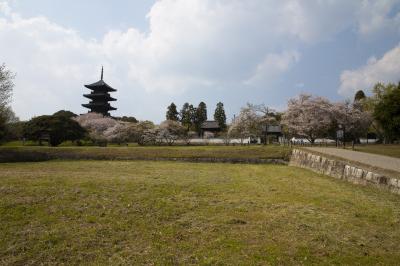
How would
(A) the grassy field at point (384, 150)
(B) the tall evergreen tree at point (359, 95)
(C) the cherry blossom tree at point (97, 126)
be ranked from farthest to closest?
(B) the tall evergreen tree at point (359, 95) < (C) the cherry blossom tree at point (97, 126) < (A) the grassy field at point (384, 150)

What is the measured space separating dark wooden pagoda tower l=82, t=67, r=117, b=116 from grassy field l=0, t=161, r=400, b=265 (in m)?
44.4

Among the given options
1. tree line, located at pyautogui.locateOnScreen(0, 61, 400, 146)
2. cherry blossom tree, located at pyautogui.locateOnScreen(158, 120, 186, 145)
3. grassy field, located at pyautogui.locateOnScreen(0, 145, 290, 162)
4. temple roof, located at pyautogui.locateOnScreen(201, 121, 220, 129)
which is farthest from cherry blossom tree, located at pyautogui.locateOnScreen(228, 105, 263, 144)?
temple roof, located at pyautogui.locateOnScreen(201, 121, 220, 129)

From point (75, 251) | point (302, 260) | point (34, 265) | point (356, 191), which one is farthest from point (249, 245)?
point (356, 191)

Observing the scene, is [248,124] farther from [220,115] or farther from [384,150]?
[220,115]

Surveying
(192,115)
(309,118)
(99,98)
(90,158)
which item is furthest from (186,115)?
(90,158)

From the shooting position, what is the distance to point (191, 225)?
19.5ft

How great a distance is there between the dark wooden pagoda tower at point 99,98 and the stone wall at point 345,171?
1626 inches

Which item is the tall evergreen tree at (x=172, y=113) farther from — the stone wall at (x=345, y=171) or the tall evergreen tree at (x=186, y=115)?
the stone wall at (x=345, y=171)

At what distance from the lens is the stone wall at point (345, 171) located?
8750mm

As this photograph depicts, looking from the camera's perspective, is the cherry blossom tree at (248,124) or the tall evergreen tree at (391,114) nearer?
the tall evergreen tree at (391,114)

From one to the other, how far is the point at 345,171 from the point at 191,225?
8.34 metres

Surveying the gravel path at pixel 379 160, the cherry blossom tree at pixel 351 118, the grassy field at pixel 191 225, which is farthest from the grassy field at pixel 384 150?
the cherry blossom tree at pixel 351 118

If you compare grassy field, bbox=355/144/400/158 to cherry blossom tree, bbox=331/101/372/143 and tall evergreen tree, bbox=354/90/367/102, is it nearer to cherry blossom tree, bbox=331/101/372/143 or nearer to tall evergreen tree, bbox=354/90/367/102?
cherry blossom tree, bbox=331/101/372/143

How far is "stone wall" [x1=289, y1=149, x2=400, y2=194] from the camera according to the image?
8.75 metres
